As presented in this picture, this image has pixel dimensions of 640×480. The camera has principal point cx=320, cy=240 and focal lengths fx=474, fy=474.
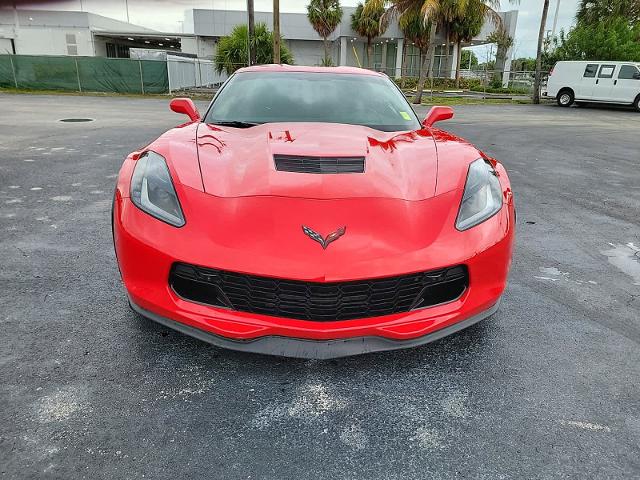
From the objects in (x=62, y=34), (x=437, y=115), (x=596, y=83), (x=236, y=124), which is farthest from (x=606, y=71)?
(x=62, y=34)

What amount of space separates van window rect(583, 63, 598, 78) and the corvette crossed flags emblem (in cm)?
2293

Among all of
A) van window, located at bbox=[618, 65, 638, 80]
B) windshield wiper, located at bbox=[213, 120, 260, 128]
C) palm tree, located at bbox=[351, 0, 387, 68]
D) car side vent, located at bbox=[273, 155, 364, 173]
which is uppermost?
palm tree, located at bbox=[351, 0, 387, 68]

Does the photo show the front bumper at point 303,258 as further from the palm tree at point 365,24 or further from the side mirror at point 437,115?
the palm tree at point 365,24

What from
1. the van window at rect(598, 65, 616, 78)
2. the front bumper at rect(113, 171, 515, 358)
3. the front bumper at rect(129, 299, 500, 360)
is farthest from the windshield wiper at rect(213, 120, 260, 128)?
the van window at rect(598, 65, 616, 78)

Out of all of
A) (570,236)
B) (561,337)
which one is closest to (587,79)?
(570,236)

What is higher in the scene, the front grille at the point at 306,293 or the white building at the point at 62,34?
the white building at the point at 62,34

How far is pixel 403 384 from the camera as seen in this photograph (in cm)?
206

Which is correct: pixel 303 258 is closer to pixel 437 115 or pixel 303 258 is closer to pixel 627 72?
pixel 437 115

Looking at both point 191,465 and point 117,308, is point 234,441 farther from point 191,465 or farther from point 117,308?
point 117,308

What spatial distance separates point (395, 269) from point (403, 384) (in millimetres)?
554

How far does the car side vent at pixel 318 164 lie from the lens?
2209mm

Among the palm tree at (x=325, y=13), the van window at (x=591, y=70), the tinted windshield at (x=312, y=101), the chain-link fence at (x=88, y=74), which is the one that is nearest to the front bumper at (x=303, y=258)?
the tinted windshield at (x=312, y=101)

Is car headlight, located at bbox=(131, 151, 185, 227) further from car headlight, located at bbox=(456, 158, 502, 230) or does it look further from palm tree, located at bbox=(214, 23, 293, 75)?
palm tree, located at bbox=(214, 23, 293, 75)

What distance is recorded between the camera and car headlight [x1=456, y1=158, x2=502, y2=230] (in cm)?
212
